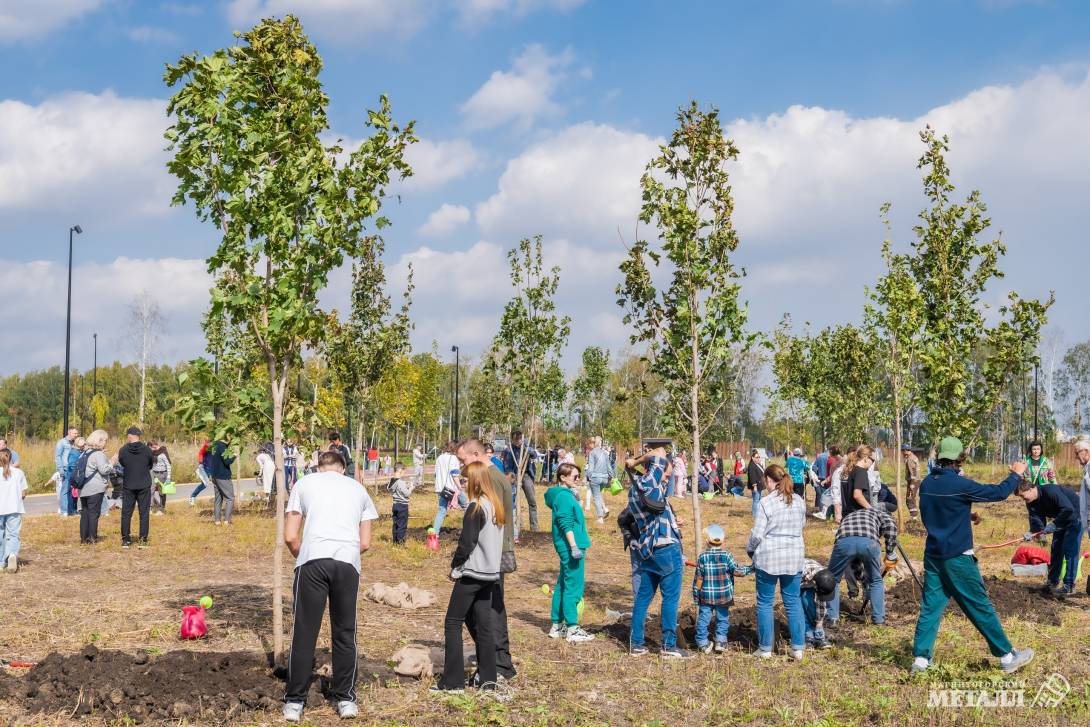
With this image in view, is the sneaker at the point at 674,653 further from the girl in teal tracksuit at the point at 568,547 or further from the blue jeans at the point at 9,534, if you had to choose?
the blue jeans at the point at 9,534

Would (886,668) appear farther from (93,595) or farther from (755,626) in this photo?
(93,595)

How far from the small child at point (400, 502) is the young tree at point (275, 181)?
721cm

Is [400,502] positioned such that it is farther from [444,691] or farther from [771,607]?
[444,691]

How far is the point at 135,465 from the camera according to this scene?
14.6 metres

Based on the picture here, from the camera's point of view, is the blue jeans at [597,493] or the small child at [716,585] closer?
the small child at [716,585]

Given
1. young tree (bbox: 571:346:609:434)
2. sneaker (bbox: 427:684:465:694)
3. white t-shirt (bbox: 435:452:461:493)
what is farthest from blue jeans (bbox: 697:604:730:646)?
young tree (bbox: 571:346:609:434)

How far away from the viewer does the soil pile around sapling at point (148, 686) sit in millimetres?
6262

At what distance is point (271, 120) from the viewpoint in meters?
7.62

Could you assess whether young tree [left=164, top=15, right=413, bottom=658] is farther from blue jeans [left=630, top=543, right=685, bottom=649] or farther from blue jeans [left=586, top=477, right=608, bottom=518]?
blue jeans [left=586, top=477, right=608, bottom=518]

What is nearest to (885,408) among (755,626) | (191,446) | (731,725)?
(755,626)

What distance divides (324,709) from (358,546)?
1.19 metres

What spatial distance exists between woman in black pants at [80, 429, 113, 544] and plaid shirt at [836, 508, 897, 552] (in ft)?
35.5

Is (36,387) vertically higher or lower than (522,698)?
higher

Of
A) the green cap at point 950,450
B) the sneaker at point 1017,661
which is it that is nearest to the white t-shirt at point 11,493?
the green cap at point 950,450
